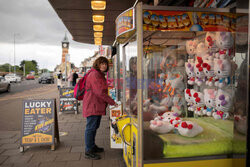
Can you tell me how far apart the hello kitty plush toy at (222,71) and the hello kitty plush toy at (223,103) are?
0.36 ft

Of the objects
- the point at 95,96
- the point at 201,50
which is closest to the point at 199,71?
the point at 201,50

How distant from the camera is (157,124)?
3096 mm

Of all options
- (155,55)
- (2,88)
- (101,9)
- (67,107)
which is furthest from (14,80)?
(155,55)

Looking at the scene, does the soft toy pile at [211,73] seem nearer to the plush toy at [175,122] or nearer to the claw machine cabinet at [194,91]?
the claw machine cabinet at [194,91]

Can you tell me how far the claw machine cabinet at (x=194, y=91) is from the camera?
2.69m

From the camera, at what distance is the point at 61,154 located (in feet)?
14.4

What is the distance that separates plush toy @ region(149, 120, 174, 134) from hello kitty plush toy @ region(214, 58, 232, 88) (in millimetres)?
861

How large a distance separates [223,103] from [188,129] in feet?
1.88

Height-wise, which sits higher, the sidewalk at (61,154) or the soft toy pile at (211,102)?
the soft toy pile at (211,102)

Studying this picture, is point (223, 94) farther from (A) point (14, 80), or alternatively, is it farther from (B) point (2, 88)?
(A) point (14, 80)

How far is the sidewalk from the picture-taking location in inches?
156

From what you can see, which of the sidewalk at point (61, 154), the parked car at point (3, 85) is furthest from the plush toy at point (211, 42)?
the parked car at point (3, 85)

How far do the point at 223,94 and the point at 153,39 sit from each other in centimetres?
120

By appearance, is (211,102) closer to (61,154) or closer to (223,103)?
(223,103)
